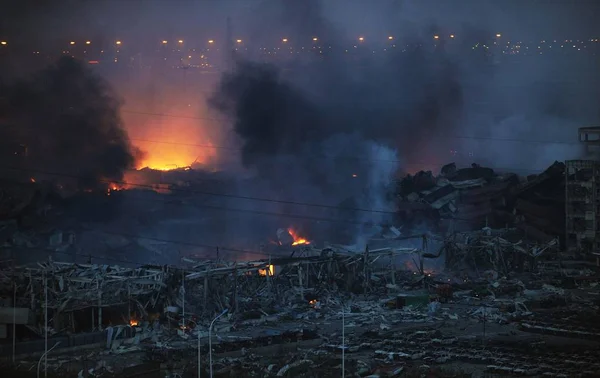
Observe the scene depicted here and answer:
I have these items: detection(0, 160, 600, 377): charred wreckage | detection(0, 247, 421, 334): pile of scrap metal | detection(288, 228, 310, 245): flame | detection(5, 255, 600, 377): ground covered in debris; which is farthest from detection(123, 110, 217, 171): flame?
detection(5, 255, 600, 377): ground covered in debris

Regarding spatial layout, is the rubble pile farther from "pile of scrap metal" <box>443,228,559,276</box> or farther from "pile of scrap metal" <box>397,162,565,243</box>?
"pile of scrap metal" <box>397,162,565,243</box>

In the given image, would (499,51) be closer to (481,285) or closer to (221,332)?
(481,285)

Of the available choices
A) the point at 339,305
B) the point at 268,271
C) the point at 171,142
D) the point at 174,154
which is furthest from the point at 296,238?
the point at 171,142

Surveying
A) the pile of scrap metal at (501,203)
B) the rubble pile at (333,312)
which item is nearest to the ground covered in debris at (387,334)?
the rubble pile at (333,312)

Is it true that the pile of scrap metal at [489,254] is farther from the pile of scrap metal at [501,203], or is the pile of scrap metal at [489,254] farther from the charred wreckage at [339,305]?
the pile of scrap metal at [501,203]

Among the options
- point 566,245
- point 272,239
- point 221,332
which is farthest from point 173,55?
point 221,332

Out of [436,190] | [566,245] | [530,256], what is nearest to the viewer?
[530,256]
